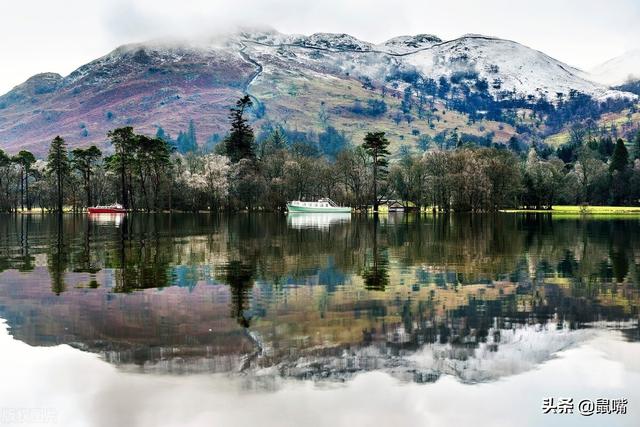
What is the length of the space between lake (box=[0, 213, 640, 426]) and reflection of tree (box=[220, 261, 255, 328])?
14 cm

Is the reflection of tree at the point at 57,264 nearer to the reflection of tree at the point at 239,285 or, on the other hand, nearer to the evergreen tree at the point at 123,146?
the reflection of tree at the point at 239,285

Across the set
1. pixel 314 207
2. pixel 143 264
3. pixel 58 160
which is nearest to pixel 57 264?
pixel 143 264

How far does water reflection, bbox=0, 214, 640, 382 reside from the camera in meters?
17.0

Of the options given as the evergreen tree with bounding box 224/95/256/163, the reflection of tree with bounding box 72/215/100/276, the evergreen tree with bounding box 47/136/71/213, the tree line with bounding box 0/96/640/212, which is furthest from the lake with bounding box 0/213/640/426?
the evergreen tree with bounding box 47/136/71/213

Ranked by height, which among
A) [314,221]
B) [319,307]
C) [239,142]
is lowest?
[319,307]

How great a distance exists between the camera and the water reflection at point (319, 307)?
16969 millimetres

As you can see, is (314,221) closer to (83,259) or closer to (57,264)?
(83,259)

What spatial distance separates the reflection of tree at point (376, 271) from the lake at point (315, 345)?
0.98 feet

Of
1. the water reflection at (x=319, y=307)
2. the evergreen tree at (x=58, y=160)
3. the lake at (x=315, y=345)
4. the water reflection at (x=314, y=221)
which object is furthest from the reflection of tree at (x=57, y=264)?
the evergreen tree at (x=58, y=160)

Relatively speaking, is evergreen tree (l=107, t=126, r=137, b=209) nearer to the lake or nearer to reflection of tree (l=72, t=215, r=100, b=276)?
reflection of tree (l=72, t=215, r=100, b=276)

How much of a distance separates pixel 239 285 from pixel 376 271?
8.99 m

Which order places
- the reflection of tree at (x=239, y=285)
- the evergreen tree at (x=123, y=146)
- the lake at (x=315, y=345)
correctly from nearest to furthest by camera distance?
1. the lake at (x=315, y=345)
2. the reflection of tree at (x=239, y=285)
3. the evergreen tree at (x=123, y=146)

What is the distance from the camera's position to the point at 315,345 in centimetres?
1780

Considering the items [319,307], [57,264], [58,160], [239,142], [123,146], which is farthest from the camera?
[239,142]
